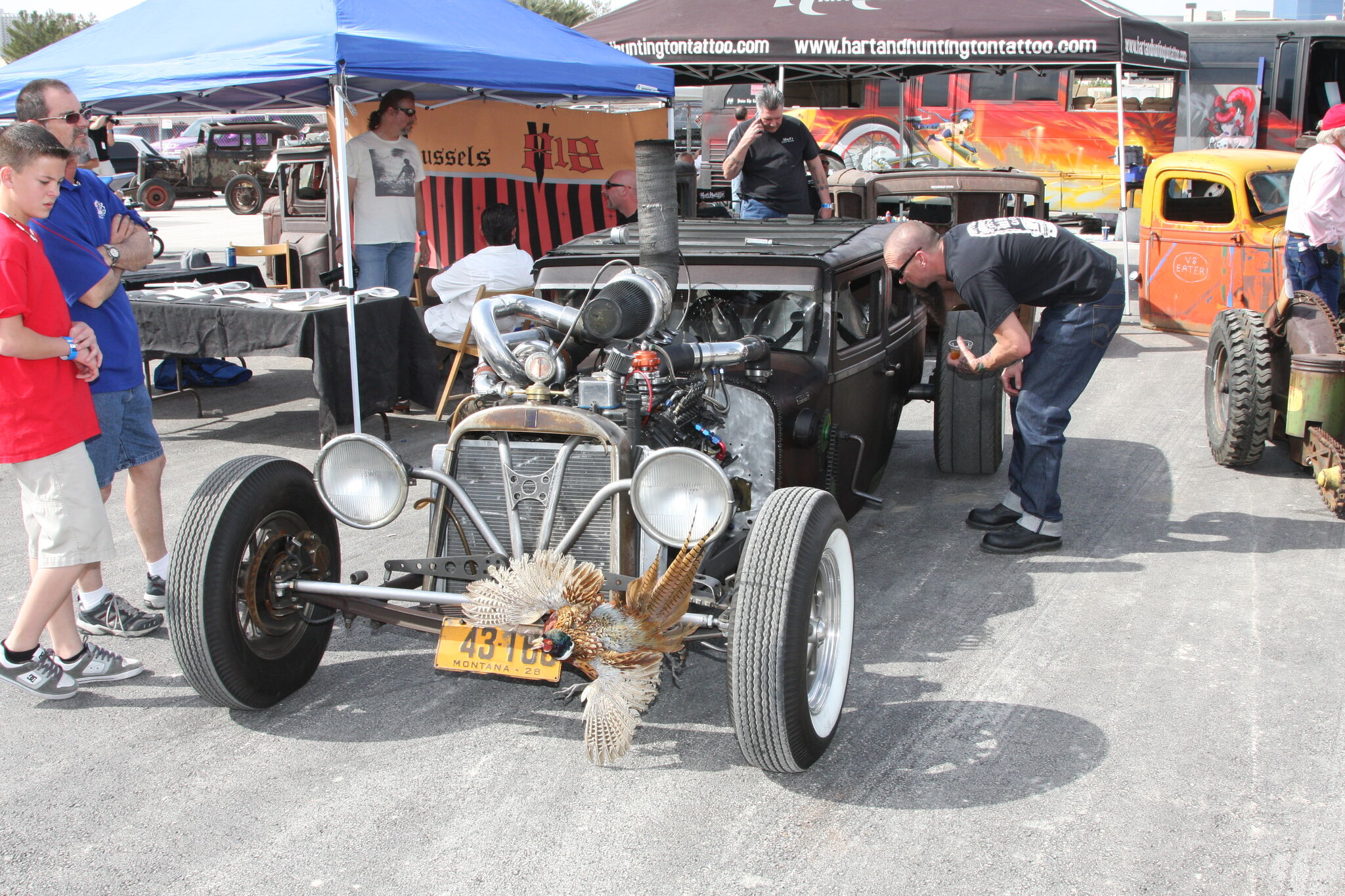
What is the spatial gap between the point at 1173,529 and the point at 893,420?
1444 mm

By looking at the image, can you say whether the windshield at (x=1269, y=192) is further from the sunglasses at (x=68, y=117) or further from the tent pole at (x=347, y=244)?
the sunglasses at (x=68, y=117)

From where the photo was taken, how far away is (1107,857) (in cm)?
281

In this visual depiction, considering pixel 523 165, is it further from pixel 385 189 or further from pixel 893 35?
pixel 893 35

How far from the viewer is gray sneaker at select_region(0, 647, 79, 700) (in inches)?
144

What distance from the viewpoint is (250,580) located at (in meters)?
3.43

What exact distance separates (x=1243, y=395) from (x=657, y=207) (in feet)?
12.5

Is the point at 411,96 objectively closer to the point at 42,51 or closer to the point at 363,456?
the point at 42,51

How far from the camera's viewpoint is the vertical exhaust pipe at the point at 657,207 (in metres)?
3.91

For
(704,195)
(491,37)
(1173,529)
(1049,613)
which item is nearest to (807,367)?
(1049,613)

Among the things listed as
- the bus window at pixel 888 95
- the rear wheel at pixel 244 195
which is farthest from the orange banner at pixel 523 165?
the rear wheel at pixel 244 195

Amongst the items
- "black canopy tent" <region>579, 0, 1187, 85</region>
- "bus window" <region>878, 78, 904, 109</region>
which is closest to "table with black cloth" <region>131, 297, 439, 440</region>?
"black canopy tent" <region>579, 0, 1187, 85</region>

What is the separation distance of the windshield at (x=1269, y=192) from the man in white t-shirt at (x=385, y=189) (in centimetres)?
682

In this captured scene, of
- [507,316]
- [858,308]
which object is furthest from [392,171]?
[507,316]

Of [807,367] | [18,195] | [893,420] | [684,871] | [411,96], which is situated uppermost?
[411,96]
